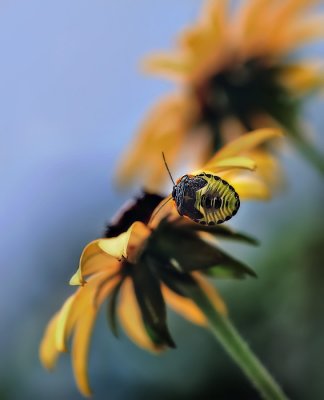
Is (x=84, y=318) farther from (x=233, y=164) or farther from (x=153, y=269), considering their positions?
(x=233, y=164)

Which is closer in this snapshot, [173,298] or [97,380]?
[173,298]

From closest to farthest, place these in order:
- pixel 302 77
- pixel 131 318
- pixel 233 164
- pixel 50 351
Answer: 1. pixel 233 164
2. pixel 50 351
3. pixel 131 318
4. pixel 302 77

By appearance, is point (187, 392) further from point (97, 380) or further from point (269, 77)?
point (269, 77)

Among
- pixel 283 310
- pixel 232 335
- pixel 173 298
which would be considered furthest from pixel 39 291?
pixel 232 335

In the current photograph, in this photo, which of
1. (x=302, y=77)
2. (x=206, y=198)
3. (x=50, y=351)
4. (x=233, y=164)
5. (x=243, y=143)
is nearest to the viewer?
(x=206, y=198)

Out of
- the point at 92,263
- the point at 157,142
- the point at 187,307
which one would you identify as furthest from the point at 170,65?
the point at 92,263

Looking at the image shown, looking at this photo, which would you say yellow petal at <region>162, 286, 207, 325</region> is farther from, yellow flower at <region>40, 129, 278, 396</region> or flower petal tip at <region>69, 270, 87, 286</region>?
flower petal tip at <region>69, 270, 87, 286</region>

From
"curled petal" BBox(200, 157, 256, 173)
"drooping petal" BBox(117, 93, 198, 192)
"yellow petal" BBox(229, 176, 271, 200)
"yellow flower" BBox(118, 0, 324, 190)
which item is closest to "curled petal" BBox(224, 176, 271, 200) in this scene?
"yellow petal" BBox(229, 176, 271, 200)
